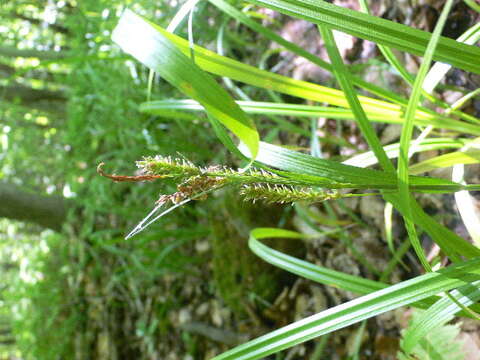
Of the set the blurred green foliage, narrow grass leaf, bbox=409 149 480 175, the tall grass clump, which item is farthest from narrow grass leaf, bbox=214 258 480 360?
the blurred green foliage

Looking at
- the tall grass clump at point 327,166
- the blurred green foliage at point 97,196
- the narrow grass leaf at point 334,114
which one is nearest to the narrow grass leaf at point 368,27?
the tall grass clump at point 327,166

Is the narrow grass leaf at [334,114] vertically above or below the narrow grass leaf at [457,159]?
above

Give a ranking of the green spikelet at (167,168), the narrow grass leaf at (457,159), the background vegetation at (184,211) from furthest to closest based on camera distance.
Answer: the background vegetation at (184,211) < the narrow grass leaf at (457,159) < the green spikelet at (167,168)

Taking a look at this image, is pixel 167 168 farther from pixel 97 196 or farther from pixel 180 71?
pixel 97 196

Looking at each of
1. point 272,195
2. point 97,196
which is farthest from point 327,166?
point 97,196

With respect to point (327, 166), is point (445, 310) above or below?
below

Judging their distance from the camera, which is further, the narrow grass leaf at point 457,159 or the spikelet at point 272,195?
the narrow grass leaf at point 457,159

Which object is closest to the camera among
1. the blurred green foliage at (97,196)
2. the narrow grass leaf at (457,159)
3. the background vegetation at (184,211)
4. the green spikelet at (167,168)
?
the green spikelet at (167,168)

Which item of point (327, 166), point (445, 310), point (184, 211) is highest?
point (184, 211)

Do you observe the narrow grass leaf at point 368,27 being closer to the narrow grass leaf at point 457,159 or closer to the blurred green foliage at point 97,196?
the narrow grass leaf at point 457,159
